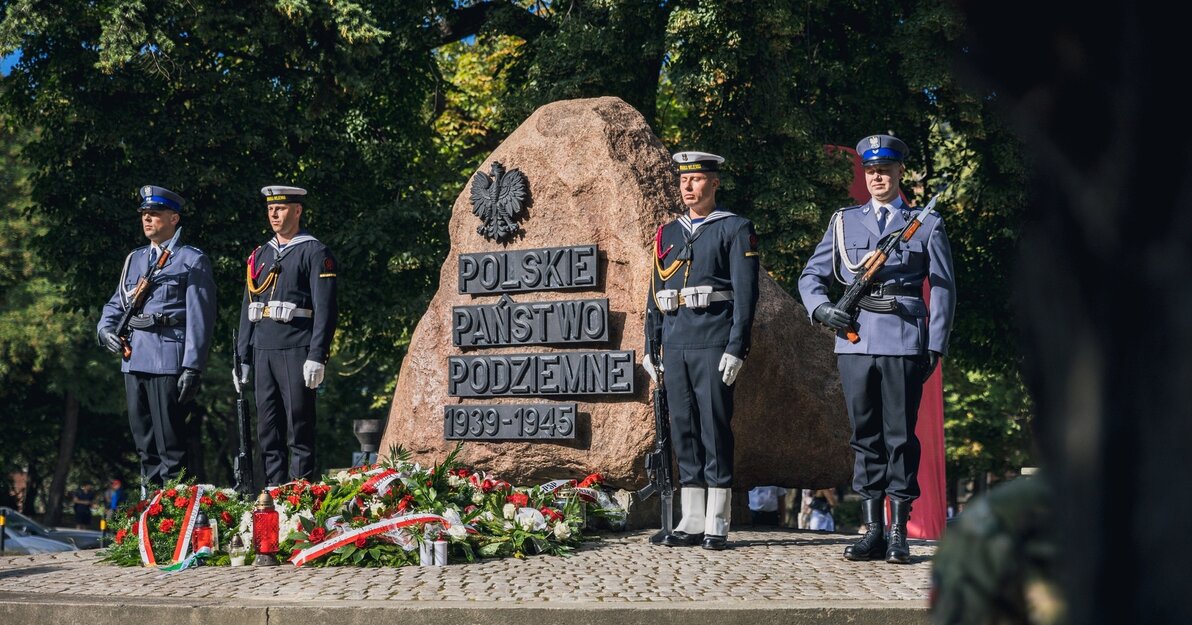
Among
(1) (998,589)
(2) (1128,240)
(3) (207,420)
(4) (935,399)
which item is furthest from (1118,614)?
(3) (207,420)

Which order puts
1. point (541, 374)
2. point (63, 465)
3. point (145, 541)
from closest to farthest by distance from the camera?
point (145, 541)
point (541, 374)
point (63, 465)

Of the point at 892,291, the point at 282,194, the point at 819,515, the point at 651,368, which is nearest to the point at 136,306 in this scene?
the point at 282,194

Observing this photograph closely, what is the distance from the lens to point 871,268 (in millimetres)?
6730

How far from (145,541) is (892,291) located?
4.41m

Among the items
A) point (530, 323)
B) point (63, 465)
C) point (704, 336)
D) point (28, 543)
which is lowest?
point (28, 543)

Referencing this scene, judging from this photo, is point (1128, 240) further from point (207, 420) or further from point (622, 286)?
point (207, 420)

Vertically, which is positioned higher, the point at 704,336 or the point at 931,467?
the point at 704,336

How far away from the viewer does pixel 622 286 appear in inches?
332

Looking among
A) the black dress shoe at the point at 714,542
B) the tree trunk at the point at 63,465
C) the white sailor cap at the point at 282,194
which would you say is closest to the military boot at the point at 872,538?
the black dress shoe at the point at 714,542

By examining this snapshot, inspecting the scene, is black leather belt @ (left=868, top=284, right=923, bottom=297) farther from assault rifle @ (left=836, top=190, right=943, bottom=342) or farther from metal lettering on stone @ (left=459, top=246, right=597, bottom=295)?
metal lettering on stone @ (left=459, top=246, right=597, bottom=295)

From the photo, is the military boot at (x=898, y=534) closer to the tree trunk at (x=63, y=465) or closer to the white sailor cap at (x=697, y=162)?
the white sailor cap at (x=697, y=162)

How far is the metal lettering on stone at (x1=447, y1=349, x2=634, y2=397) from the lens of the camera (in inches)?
324

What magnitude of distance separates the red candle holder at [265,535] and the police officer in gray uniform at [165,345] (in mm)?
1839

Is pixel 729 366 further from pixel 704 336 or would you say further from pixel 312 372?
pixel 312 372
